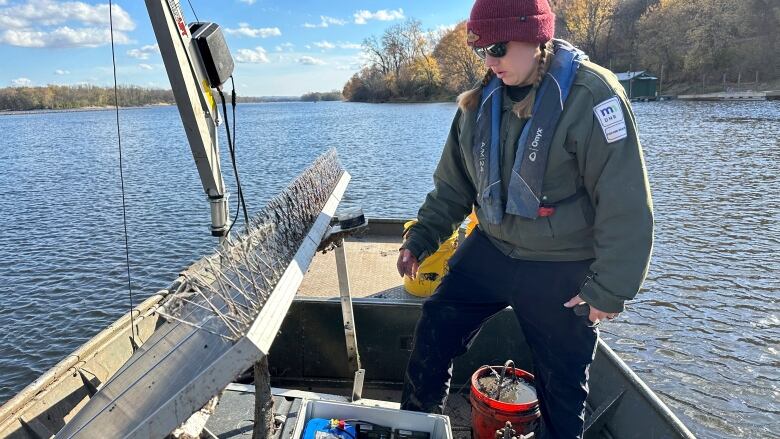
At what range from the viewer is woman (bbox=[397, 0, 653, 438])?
2080mm

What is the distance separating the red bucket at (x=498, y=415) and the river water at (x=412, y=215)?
3755mm

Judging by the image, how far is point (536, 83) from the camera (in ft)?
7.43

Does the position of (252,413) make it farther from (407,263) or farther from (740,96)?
(740,96)

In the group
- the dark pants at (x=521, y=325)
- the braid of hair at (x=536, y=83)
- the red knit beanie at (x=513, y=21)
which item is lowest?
the dark pants at (x=521, y=325)

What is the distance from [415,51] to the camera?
96.3 m

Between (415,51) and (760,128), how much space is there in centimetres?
7642

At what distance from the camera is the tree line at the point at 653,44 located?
5478 centimetres

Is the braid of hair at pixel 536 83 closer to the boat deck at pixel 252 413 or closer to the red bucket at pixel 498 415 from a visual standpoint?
the red bucket at pixel 498 415

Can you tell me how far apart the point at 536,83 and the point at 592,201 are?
55cm

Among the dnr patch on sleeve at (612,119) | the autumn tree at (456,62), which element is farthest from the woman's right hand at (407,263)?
the autumn tree at (456,62)

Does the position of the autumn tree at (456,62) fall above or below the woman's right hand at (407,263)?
above

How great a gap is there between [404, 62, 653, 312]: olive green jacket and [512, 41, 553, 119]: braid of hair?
6cm

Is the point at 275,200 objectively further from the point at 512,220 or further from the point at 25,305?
the point at 25,305

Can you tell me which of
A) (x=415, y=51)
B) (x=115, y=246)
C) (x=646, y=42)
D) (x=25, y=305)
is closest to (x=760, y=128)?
(x=115, y=246)
